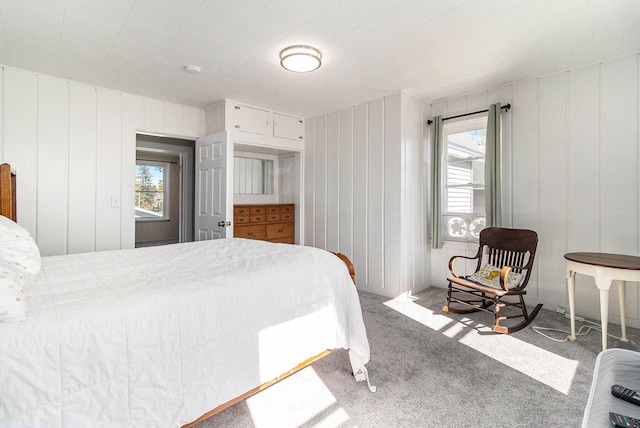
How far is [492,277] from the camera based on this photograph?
3.21m

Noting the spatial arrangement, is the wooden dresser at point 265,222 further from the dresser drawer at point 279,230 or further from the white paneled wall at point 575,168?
the white paneled wall at point 575,168

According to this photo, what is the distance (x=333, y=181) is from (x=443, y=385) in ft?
10.3

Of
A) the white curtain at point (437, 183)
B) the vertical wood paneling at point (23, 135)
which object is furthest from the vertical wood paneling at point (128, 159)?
the white curtain at point (437, 183)

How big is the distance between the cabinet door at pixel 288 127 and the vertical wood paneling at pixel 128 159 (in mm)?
1742

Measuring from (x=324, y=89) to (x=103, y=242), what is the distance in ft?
10.4

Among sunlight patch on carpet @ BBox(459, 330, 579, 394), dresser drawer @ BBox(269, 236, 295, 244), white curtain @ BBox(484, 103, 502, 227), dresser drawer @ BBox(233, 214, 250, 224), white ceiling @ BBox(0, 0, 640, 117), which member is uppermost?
white ceiling @ BBox(0, 0, 640, 117)

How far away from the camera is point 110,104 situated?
3.69 meters

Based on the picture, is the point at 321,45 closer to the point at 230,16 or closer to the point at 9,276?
the point at 230,16

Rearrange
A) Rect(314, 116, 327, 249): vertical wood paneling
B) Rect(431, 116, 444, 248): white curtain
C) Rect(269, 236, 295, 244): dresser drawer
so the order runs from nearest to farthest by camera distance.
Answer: Rect(431, 116, 444, 248): white curtain < Rect(314, 116, 327, 249): vertical wood paneling < Rect(269, 236, 295, 244): dresser drawer

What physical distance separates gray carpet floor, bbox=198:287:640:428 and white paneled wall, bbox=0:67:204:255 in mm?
2986

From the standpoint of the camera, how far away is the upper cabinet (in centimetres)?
413

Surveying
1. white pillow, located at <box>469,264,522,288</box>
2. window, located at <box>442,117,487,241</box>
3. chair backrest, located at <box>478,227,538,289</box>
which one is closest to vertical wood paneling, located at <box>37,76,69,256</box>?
white pillow, located at <box>469,264,522,288</box>

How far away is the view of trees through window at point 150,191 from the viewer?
7223 millimetres

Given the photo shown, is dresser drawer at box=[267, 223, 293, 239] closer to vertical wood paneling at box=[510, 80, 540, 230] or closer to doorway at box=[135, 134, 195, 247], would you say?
doorway at box=[135, 134, 195, 247]
